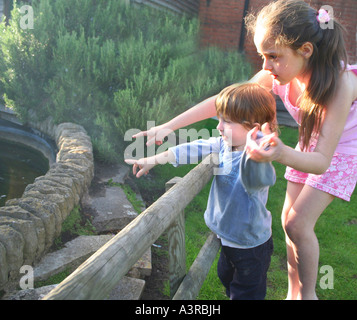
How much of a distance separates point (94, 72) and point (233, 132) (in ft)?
11.8

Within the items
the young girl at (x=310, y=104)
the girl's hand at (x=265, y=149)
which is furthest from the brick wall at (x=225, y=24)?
the girl's hand at (x=265, y=149)

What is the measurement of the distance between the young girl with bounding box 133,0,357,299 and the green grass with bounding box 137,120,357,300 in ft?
3.39

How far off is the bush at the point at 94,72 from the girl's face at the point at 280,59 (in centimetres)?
296

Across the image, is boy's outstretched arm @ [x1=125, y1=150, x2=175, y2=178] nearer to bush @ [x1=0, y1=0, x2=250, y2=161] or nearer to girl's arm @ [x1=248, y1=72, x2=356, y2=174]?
girl's arm @ [x1=248, y1=72, x2=356, y2=174]

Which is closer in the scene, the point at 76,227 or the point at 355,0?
the point at 76,227

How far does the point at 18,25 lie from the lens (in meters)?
5.65

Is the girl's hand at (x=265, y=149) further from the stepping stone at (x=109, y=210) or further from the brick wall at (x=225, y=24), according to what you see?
the brick wall at (x=225, y=24)

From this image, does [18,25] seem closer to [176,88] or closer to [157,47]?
[157,47]

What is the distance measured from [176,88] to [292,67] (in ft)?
11.8

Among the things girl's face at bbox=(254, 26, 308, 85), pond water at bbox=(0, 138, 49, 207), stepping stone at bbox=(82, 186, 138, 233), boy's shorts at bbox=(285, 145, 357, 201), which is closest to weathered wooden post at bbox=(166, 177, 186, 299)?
boy's shorts at bbox=(285, 145, 357, 201)

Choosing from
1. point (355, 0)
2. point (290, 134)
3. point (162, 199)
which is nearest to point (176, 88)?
point (290, 134)

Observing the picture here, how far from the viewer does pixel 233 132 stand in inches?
79.5

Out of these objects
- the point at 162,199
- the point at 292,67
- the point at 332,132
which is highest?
the point at 292,67

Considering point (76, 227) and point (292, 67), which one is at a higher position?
point (292, 67)
